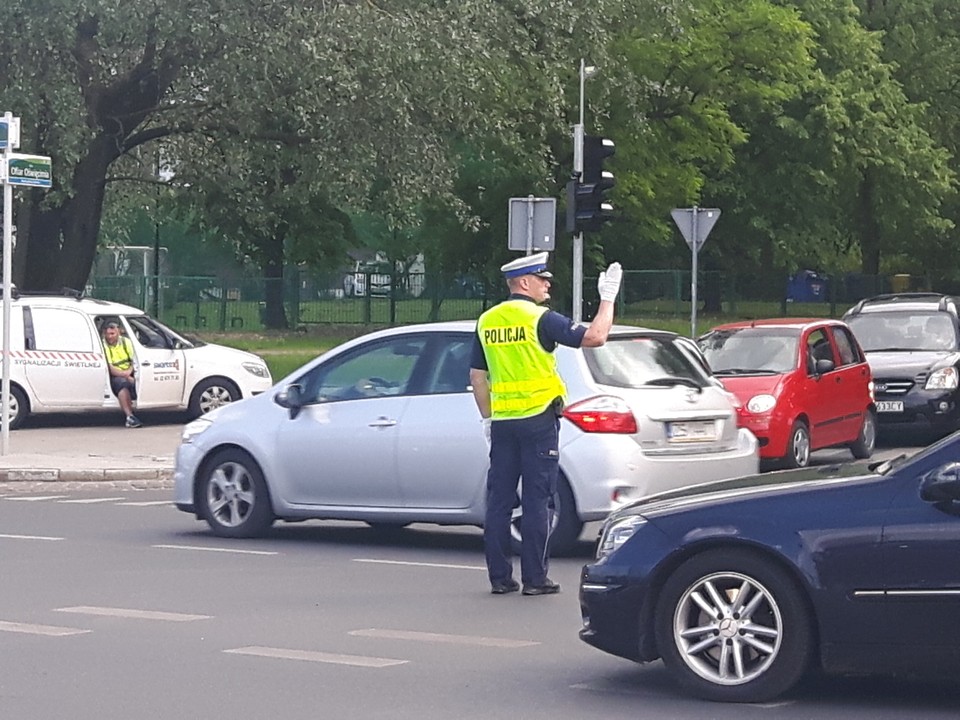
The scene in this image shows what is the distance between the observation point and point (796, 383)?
58.4 ft

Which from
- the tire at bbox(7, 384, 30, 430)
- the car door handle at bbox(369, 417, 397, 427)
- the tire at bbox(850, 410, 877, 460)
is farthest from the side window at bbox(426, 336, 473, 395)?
the tire at bbox(7, 384, 30, 430)

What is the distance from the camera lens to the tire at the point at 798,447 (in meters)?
17.3

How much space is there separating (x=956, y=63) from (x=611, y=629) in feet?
174

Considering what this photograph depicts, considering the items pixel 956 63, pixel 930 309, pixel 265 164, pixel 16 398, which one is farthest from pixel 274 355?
pixel 956 63

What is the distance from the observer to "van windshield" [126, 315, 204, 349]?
24.0m

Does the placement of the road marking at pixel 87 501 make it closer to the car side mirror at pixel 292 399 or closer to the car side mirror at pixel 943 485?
the car side mirror at pixel 292 399

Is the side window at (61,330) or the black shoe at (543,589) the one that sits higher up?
the side window at (61,330)

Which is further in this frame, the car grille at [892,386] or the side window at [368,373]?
the car grille at [892,386]

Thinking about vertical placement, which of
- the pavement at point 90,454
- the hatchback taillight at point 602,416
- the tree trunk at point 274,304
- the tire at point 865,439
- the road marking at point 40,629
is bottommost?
the road marking at point 40,629

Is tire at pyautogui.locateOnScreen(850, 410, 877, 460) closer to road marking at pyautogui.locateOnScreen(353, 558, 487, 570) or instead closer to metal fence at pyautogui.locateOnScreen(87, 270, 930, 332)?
road marking at pyautogui.locateOnScreen(353, 558, 487, 570)

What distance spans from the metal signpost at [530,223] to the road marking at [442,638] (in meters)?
11.6

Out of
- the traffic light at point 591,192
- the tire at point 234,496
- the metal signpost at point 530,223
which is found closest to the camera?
the tire at point 234,496

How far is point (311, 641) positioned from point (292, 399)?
3990 millimetres

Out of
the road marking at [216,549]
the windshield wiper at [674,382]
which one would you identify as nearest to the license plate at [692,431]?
the windshield wiper at [674,382]
